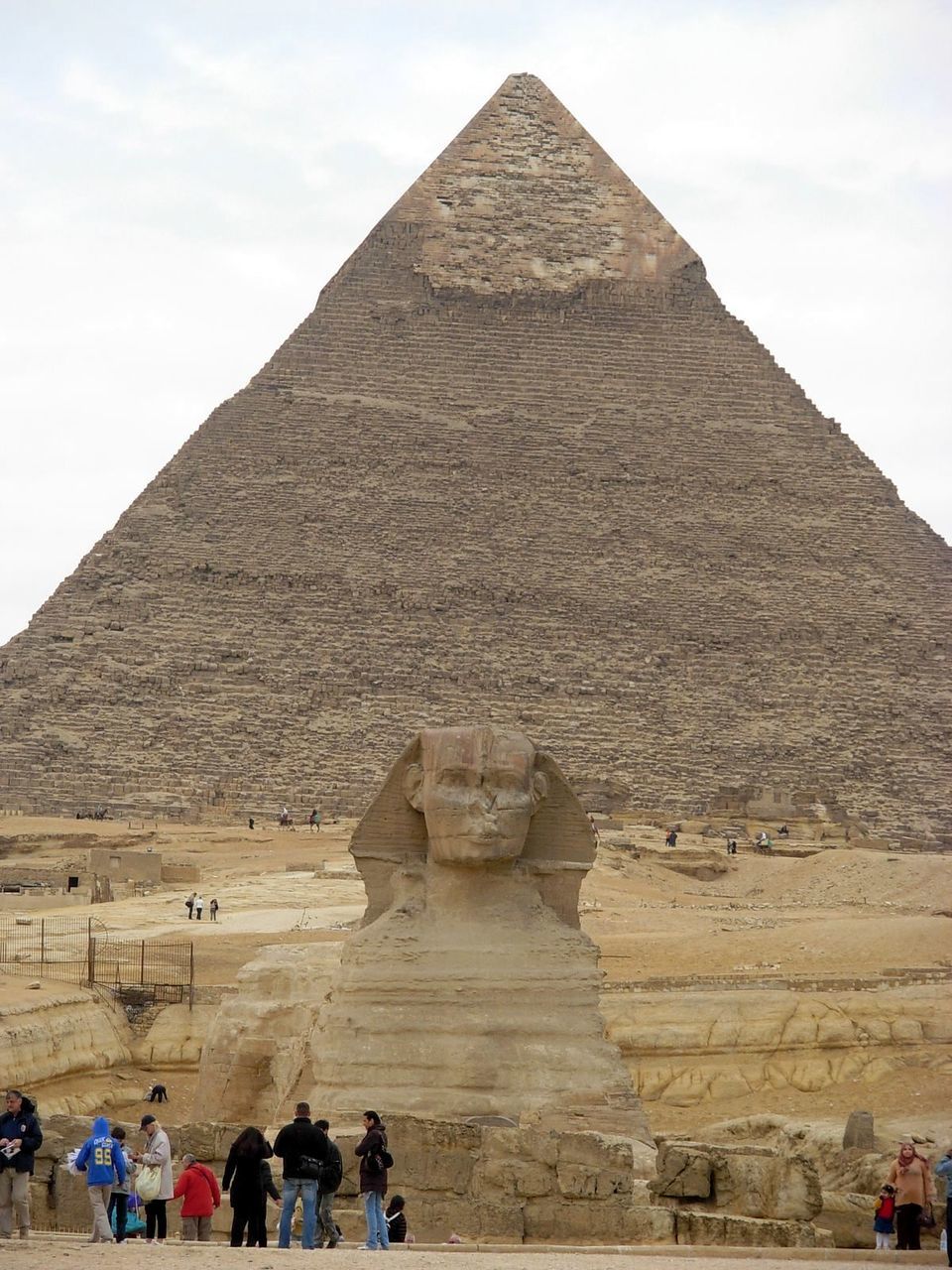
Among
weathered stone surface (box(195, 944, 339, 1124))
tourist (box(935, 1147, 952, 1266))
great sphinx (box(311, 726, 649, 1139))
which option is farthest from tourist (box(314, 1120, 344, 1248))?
weathered stone surface (box(195, 944, 339, 1124))

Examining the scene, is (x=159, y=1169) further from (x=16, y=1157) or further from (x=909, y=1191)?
(x=909, y=1191)

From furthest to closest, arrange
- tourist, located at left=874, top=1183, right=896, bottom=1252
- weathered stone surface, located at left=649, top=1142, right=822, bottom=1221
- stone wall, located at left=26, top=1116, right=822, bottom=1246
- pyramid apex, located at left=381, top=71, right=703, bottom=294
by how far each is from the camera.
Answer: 1. pyramid apex, located at left=381, top=71, right=703, bottom=294
2. tourist, located at left=874, top=1183, right=896, bottom=1252
3. weathered stone surface, located at left=649, top=1142, right=822, bottom=1221
4. stone wall, located at left=26, top=1116, right=822, bottom=1246

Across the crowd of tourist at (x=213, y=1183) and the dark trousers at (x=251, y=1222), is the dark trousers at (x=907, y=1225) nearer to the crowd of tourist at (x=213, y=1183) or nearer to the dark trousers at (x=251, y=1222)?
the crowd of tourist at (x=213, y=1183)

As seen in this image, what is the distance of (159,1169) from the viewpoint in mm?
7688

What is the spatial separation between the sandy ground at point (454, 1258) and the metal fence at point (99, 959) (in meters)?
5.60

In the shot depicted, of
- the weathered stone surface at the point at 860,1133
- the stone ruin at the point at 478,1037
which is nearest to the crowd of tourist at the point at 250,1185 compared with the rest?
the stone ruin at the point at 478,1037

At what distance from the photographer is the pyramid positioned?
263 ft

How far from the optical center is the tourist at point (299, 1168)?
732 centimetres

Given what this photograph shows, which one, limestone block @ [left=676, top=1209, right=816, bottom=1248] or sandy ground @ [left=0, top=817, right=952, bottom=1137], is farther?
sandy ground @ [left=0, top=817, right=952, bottom=1137]

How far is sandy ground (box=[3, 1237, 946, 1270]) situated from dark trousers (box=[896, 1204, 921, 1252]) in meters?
0.57

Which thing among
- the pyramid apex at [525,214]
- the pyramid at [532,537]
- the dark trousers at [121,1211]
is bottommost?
the dark trousers at [121,1211]

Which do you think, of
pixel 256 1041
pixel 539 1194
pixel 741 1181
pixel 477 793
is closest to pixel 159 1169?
pixel 539 1194

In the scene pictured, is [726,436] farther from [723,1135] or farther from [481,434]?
[723,1135]

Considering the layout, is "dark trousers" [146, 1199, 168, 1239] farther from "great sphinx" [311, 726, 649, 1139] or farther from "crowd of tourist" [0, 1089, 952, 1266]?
"great sphinx" [311, 726, 649, 1139]
